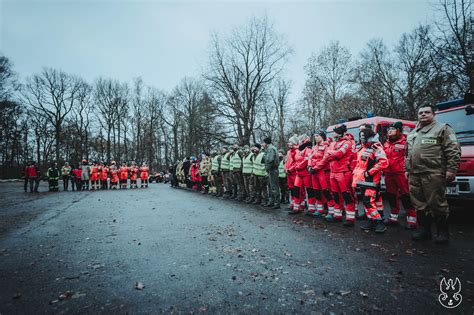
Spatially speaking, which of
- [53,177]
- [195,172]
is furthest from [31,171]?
[195,172]

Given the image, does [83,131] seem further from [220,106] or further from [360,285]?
[360,285]

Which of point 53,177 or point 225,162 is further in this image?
point 53,177

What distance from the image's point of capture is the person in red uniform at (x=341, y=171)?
17.4 ft

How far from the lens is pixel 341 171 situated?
542 centimetres

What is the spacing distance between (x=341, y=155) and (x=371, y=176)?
79cm

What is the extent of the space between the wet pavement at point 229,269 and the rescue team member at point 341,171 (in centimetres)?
48

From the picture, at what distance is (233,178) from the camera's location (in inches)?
434

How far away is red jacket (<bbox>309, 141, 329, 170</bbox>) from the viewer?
236 inches

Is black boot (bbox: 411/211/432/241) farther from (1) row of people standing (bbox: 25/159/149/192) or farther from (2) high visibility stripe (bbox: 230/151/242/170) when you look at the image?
(1) row of people standing (bbox: 25/159/149/192)

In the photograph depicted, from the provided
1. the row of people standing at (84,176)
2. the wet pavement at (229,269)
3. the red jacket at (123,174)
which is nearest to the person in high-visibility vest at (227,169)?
the wet pavement at (229,269)

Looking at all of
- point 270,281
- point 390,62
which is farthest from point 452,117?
point 390,62

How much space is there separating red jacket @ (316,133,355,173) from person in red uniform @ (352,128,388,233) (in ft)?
1.23

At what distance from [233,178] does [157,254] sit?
7.40 m

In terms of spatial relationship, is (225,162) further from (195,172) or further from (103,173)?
(103,173)
